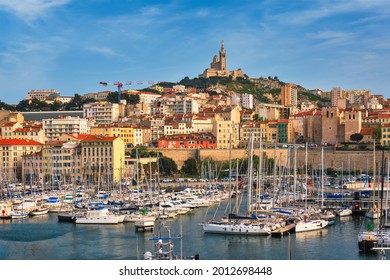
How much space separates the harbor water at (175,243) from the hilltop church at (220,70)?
1398 inches

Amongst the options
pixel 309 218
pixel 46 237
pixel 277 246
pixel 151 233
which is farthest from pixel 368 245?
pixel 46 237

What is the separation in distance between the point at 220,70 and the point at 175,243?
39.5 meters

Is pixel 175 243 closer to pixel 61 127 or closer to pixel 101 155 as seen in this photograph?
pixel 101 155

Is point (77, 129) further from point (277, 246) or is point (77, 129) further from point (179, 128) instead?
point (277, 246)

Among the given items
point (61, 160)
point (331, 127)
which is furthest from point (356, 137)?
point (61, 160)

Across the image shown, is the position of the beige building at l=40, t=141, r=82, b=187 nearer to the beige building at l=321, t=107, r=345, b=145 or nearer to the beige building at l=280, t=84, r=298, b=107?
the beige building at l=321, t=107, r=345, b=145

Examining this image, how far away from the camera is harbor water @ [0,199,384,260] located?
797cm

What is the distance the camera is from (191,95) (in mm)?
35531

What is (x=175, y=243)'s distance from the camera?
28.7ft

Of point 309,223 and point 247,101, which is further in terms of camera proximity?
point 247,101

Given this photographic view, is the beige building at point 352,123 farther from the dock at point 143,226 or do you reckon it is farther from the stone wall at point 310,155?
the dock at point 143,226

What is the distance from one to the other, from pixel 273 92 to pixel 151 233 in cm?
3535

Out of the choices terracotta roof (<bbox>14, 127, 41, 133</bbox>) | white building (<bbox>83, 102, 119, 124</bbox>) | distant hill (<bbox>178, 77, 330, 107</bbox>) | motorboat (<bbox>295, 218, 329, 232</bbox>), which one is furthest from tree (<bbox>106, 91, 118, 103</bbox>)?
motorboat (<bbox>295, 218, 329, 232</bbox>)

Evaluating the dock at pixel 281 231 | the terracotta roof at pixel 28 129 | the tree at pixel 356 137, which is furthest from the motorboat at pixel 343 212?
the terracotta roof at pixel 28 129
